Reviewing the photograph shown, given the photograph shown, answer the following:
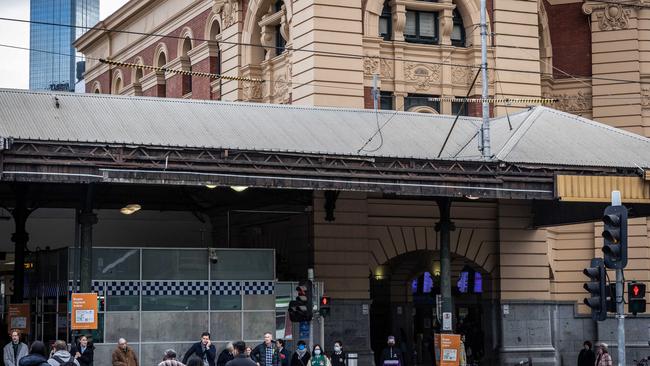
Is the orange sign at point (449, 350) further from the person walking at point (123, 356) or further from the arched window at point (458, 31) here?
the arched window at point (458, 31)

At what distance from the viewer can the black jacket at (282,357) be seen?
111ft

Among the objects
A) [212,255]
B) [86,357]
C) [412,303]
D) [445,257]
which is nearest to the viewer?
[86,357]

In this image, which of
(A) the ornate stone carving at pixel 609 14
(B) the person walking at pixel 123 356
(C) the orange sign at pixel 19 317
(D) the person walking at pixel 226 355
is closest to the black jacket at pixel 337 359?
(D) the person walking at pixel 226 355

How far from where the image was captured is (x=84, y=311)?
32906 millimetres

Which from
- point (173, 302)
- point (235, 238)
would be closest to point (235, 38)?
point (235, 238)

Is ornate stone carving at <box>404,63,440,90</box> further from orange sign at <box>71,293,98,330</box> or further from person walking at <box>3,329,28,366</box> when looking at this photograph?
person walking at <box>3,329,28,366</box>

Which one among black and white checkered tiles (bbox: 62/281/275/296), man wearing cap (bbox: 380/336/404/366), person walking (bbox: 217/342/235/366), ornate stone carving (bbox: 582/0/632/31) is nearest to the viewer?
person walking (bbox: 217/342/235/366)

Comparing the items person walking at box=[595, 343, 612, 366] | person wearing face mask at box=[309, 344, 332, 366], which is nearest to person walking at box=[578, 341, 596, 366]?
person walking at box=[595, 343, 612, 366]

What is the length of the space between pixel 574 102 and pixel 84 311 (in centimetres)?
2423

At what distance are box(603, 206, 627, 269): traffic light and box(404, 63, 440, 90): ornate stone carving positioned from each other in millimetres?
22292

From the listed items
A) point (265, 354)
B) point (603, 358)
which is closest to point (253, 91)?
point (265, 354)

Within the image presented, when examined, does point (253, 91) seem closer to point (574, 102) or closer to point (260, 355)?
point (574, 102)

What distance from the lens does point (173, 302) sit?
Answer: 36.3m

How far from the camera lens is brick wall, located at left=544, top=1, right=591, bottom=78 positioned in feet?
164
